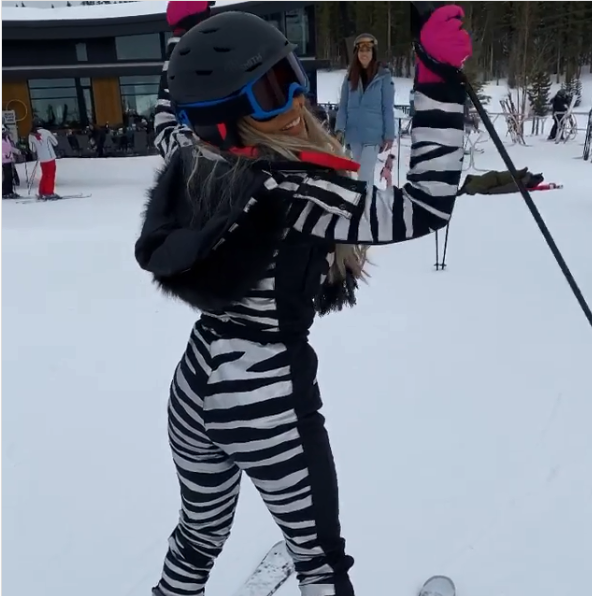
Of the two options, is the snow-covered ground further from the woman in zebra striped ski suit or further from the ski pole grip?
the ski pole grip

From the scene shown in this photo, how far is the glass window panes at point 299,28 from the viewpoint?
1927 cm

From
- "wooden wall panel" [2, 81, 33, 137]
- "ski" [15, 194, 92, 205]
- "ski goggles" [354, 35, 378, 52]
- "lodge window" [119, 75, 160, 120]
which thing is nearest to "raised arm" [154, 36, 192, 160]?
"ski goggles" [354, 35, 378, 52]

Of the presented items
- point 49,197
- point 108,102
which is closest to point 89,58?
point 108,102

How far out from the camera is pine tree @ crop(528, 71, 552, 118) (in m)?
23.2

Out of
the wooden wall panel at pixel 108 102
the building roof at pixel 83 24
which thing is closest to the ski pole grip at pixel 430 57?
the building roof at pixel 83 24

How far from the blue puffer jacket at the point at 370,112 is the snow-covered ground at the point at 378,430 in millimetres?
1344

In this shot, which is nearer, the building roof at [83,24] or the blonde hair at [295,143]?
the blonde hair at [295,143]

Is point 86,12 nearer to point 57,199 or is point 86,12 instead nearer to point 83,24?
point 83,24

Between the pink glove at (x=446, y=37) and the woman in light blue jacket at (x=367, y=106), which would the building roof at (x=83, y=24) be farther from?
the pink glove at (x=446, y=37)

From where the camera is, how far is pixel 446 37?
49.1 inches

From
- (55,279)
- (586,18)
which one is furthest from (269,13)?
(586,18)

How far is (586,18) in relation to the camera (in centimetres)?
3234

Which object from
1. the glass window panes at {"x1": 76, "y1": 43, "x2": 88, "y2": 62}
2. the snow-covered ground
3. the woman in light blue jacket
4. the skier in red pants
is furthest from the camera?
the glass window panes at {"x1": 76, "y1": 43, "x2": 88, "y2": 62}

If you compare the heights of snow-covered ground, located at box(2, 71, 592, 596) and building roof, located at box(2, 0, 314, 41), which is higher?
building roof, located at box(2, 0, 314, 41)
